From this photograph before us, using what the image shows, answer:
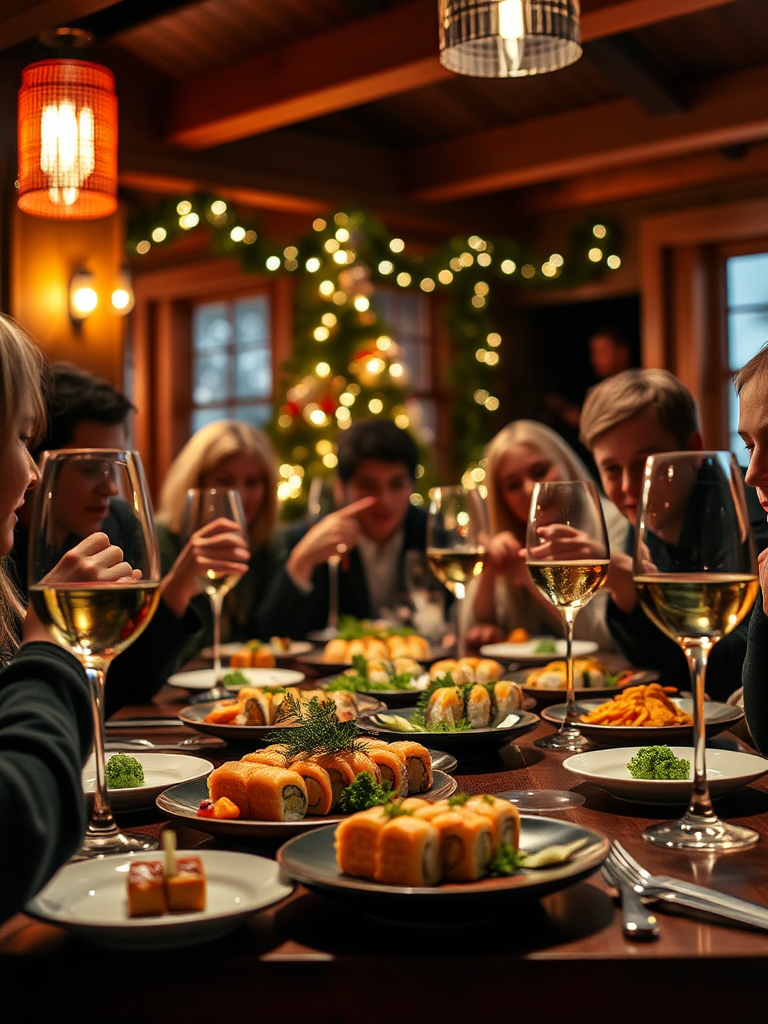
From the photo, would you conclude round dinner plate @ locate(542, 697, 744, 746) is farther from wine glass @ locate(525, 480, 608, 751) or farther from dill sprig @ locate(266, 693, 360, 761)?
dill sprig @ locate(266, 693, 360, 761)

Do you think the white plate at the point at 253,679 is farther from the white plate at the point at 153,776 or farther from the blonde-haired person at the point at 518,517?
the blonde-haired person at the point at 518,517

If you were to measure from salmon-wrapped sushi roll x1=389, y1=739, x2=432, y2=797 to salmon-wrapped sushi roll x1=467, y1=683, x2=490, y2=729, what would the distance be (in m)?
0.29

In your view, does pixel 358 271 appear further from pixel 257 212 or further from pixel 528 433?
pixel 528 433

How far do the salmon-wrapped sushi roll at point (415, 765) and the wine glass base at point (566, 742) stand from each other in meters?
0.33

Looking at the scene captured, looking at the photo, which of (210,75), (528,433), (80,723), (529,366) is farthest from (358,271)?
(80,723)

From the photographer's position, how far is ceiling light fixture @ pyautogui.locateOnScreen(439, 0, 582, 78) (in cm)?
210

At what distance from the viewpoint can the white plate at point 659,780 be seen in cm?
97

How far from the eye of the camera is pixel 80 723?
2.67ft

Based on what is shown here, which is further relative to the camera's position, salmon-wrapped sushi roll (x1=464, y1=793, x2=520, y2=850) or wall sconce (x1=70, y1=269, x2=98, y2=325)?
wall sconce (x1=70, y1=269, x2=98, y2=325)

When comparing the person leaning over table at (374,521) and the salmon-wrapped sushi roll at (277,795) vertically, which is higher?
the person leaning over table at (374,521)

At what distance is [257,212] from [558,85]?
2081 millimetres

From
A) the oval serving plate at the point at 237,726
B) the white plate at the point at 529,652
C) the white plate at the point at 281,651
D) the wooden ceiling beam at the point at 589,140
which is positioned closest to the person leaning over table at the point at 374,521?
the white plate at the point at 281,651

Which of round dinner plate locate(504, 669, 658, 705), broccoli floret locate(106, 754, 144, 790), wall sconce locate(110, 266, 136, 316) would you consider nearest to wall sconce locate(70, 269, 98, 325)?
wall sconce locate(110, 266, 136, 316)

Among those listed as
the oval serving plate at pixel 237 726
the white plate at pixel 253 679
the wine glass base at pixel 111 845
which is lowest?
the wine glass base at pixel 111 845
